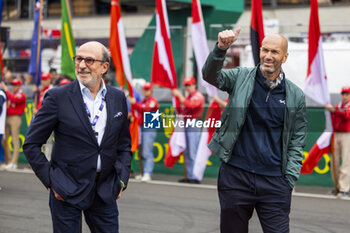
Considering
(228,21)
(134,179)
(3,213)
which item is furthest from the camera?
(228,21)

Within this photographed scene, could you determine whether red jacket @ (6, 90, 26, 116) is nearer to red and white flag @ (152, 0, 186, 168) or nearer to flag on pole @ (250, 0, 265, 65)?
red and white flag @ (152, 0, 186, 168)

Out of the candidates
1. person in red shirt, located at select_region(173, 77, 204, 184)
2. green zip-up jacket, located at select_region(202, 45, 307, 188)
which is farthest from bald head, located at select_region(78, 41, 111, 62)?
person in red shirt, located at select_region(173, 77, 204, 184)

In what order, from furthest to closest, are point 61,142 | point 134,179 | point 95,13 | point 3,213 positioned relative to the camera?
point 95,13 < point 134,179 < point 3,213 < point 61,142

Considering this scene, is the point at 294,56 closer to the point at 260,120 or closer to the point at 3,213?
the point at 3,213

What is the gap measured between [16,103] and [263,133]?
9.53m

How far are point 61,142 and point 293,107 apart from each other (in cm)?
157

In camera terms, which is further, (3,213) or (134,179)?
(134,179)

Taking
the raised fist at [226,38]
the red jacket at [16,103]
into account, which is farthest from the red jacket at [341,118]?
the raised fist at [226,38]

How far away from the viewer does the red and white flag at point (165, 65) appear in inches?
442

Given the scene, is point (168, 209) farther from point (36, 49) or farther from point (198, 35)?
point (36, 49)

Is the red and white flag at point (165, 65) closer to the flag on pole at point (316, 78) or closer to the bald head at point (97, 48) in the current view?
the flag on pole at point (316, 78)

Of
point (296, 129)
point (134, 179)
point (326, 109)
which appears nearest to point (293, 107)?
point (296, 129)

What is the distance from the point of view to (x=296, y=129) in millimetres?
4348

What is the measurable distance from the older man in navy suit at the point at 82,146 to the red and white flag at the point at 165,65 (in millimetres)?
6819
